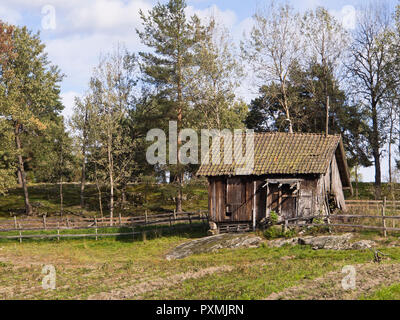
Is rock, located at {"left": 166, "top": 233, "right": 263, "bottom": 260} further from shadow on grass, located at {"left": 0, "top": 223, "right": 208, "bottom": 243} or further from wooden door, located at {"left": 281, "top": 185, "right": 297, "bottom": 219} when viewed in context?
shadow on grass, located at {"left": 0, "top": 223, "right": 208, "bottom": 243}

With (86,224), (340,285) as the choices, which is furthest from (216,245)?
(86,224)

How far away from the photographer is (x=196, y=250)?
76.3 feet

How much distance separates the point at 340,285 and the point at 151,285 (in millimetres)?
6271

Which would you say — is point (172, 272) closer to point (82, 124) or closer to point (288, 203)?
point (288, 203)

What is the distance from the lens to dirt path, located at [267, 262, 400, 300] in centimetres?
1294

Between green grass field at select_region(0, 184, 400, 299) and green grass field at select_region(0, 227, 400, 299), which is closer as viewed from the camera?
green grass field at select_region(0, 184, 400, 299)

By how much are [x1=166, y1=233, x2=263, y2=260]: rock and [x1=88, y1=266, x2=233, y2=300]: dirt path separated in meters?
4.73

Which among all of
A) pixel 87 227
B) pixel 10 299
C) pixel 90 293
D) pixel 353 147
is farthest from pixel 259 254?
pixel 353 147

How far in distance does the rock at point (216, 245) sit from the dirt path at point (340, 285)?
7.53m

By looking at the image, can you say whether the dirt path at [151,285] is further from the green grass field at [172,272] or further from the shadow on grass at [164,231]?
the shadow on grass at [164,231]

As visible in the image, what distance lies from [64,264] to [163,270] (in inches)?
232

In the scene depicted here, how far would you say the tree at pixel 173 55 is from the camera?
38844 mm

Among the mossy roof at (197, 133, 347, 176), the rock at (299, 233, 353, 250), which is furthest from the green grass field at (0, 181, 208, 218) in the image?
the rock at (299, 233, 353, 250)
